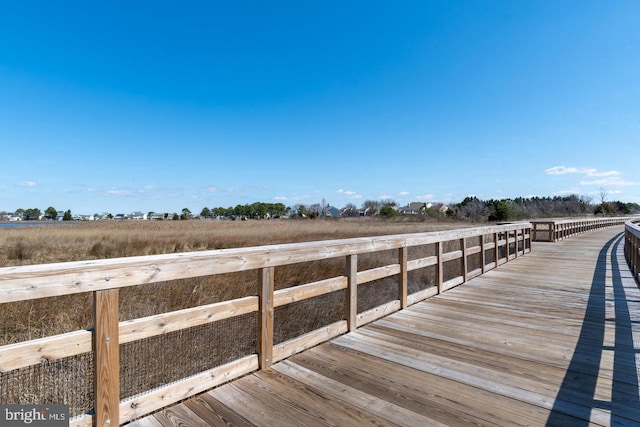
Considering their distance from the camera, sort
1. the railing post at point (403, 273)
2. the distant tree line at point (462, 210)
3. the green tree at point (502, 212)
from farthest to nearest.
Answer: the distant tree line at point (462, 210) < the green tree at point (502, 212) < the railing post at point (403, 273)

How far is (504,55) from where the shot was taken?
12469 millimetres

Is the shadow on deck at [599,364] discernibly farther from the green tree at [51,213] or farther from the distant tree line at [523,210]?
the green tree at [51,213]

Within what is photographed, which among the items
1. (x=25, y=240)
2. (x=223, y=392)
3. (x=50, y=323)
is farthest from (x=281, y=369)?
(x=25, y=240)

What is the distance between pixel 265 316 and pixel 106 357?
112 cm

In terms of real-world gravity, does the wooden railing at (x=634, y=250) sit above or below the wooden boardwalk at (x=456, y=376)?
above

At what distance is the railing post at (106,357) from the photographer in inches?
66.3

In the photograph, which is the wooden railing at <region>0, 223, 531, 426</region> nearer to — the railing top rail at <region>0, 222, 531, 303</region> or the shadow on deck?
the railing top rail at <region>0, 222, 531, 303</region>

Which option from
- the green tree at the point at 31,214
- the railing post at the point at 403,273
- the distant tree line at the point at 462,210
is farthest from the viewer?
the green tree at the point at 31,214
